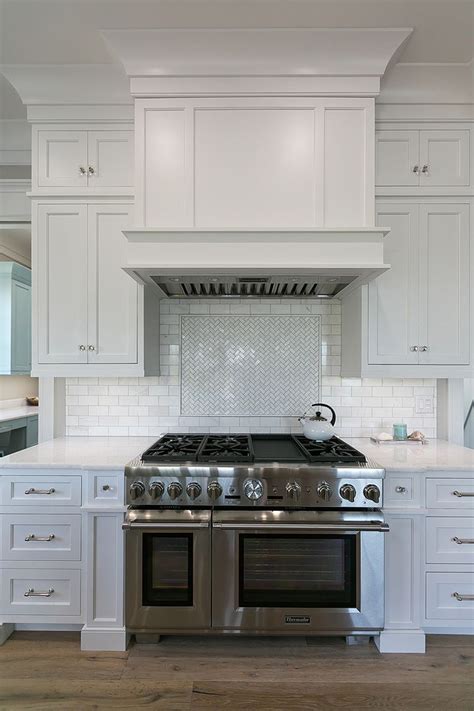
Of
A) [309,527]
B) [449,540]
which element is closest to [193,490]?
[309,527]

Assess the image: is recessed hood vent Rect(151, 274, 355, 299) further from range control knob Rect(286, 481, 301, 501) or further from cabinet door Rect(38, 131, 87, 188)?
range control knob Rect(286, 481, 301, 501)

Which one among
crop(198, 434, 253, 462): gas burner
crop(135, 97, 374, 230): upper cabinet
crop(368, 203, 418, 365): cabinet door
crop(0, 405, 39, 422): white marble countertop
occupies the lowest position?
crop(0, 405, 39, 422): white marble countertop

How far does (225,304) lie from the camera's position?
110 inches

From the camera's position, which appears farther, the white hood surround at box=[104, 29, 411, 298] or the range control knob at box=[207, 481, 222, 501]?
the white hood surround at box=[104, 29, 411, 298]

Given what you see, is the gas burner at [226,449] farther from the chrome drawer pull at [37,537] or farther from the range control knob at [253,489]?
the chrome drawer pull at [37,537]

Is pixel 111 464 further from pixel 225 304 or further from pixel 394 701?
pixel 394 701

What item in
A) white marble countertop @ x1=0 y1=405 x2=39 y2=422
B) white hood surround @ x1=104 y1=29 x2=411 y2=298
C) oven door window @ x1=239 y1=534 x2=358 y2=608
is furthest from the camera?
white marble countertop @ x1=0 y1=405 x2=39 y2=422

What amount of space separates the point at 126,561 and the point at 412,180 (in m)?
2.73

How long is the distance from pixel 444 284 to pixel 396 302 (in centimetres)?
31

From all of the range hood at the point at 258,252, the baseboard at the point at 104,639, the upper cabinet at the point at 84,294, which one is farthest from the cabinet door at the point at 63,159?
the baseboard at the point at 104,639

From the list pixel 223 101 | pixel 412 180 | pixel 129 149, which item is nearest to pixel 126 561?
pixel 129 149

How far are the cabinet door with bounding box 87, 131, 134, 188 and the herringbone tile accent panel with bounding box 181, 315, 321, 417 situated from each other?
1071 millimetres

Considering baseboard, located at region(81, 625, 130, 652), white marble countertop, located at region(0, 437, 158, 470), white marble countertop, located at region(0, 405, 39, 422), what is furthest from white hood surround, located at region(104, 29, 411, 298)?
white marble countertop, located at region(0, 405, 39, 422)

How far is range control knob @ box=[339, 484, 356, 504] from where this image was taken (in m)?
2.03
